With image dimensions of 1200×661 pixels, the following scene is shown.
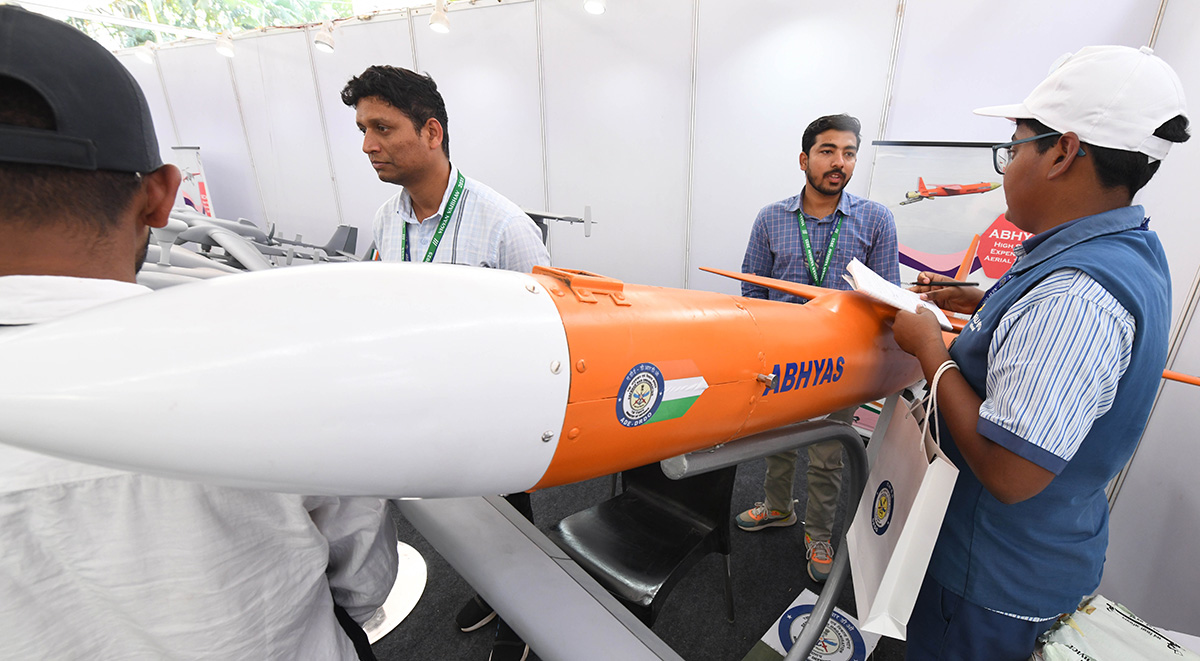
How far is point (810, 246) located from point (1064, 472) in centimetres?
123

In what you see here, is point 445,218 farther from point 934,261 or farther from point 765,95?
point 765,95

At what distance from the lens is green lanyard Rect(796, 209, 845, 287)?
1.84 m

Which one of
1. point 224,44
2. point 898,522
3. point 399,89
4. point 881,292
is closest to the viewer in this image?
point 898,522

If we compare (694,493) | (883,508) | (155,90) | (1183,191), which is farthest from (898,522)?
(155,90)

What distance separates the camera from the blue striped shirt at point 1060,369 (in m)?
0.65

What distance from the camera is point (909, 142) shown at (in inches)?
114

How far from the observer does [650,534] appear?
5.57ft

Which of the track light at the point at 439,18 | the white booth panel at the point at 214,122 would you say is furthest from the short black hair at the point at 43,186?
the white booth panel at the point at 214,122

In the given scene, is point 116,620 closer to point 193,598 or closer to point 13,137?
point 193,598

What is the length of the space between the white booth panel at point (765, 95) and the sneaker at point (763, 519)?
2.46 meters

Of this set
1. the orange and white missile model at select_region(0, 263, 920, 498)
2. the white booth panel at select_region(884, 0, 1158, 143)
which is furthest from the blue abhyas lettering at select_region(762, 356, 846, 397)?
the white booth panel at select_region(884, 0, 1158, 143)

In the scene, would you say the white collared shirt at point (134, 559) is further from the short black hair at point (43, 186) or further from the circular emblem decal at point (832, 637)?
the circular emblem decal at point (832, 637)

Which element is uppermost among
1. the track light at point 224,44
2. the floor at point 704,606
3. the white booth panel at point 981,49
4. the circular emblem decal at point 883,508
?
the track light at point 224,44

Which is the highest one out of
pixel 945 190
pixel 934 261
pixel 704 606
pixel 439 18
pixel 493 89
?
pixel 439 18
